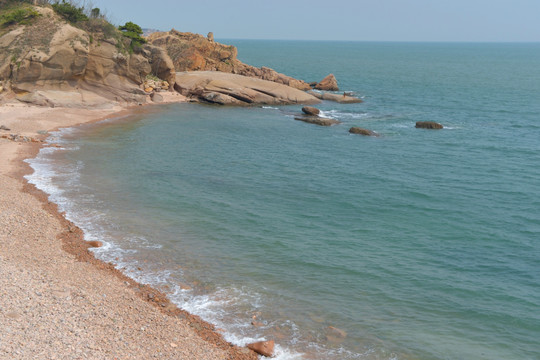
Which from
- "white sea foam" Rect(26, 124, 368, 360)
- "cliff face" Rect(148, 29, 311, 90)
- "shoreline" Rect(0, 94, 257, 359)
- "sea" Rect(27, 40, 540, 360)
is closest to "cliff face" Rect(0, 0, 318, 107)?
"sea" Rect(27, 40, 540, 360)

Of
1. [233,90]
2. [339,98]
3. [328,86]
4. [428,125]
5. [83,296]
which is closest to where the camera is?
[83,296]

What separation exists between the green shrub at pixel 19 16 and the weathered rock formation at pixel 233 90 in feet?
68.6

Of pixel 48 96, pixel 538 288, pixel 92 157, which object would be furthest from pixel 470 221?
pixel 48 96

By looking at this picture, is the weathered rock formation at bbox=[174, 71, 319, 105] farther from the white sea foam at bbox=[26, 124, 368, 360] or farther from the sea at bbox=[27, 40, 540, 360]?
the white sea foam at bbox=[26, 124, 368, 360]

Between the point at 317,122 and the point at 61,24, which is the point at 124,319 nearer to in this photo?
the point at 317,122

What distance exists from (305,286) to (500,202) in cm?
1685

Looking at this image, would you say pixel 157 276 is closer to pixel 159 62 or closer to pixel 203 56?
pixel 159 62

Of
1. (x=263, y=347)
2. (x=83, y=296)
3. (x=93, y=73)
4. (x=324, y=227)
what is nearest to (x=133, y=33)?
(x=93, y=73)

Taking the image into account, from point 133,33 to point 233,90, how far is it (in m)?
14.8

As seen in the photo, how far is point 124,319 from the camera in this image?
670 inches

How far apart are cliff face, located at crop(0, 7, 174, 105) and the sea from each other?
291 inches

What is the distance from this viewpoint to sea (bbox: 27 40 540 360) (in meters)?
18.5

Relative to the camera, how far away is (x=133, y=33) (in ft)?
206

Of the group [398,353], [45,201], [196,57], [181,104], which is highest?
[196,57]
